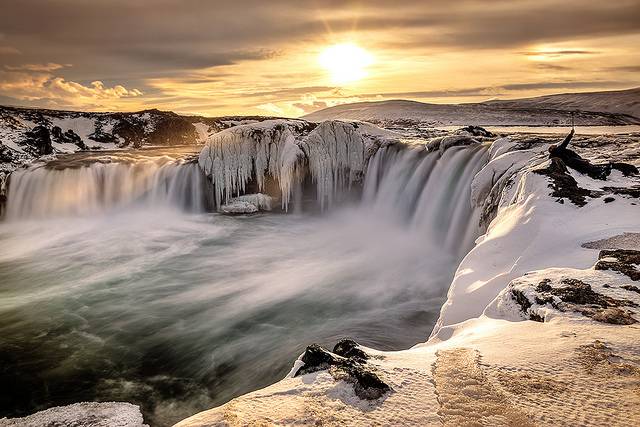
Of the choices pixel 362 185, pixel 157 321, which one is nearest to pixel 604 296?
pixel 157 321

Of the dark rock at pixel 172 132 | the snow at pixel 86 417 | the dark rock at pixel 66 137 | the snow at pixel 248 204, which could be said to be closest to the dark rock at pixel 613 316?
the snow at pixel 86 417

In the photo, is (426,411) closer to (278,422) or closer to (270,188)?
(278,422)

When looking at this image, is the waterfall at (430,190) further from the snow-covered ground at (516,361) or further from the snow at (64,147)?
the snow at (64,147)

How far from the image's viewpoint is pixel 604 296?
Result: 3244 millimetres

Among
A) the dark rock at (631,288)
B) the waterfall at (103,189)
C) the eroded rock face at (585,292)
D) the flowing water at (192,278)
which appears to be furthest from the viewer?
the waterfall at (103,189)

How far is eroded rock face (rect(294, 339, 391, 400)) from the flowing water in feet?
11.3

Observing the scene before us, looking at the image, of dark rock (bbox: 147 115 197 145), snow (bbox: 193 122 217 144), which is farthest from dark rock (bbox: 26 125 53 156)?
snow (bbox: 193 122 217 144)

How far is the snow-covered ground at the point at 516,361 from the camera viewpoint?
2133 millimetres

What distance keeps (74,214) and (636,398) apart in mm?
19081

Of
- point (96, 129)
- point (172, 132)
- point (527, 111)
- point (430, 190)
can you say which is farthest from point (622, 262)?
point (527, 111)

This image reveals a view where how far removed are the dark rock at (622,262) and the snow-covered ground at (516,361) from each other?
0.04 feet

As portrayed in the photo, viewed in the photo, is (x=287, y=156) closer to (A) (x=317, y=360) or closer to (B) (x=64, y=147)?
(A) (x=317, y=360)

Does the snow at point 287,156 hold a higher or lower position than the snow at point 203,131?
lower

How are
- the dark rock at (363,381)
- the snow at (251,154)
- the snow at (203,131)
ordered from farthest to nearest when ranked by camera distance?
the snow at (203,131) → the snow at (251,154) → the dark rock at (363,381)
